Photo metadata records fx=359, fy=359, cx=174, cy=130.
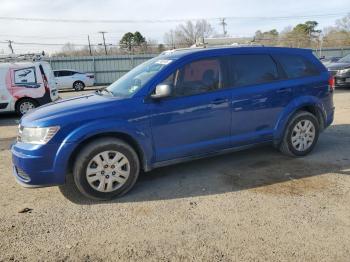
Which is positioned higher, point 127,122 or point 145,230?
point 127,122

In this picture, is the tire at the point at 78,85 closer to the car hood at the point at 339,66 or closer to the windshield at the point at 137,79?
the car hood at the point at 339,66

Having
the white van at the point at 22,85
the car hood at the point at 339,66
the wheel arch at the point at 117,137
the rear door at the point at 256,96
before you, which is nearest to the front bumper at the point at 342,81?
the car hood at the point at 339,66

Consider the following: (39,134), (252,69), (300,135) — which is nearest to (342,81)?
(300,135)

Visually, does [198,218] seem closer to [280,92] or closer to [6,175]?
[280,92]

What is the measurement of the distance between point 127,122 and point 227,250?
1.93m

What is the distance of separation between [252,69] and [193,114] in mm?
1251

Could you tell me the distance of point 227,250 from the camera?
322 cm

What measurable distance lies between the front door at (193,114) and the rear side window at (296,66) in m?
1.18

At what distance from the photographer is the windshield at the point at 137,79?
4680 millimetres

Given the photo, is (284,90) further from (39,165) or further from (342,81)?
(342,81)

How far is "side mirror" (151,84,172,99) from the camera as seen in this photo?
4352 millimetres

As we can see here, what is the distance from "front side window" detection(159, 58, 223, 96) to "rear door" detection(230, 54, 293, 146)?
249 millimetres

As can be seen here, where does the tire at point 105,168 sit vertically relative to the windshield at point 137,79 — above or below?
below

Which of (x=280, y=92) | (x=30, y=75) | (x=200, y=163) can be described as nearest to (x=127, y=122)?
(x=200, y=163)
